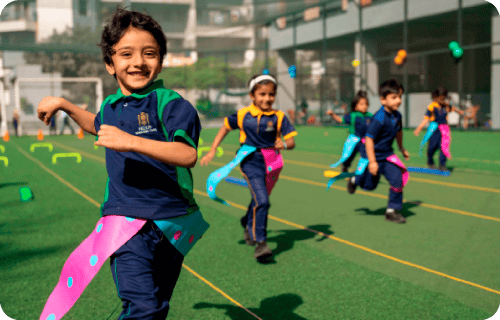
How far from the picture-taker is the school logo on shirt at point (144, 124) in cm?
252

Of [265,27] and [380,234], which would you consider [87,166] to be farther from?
[265,27]

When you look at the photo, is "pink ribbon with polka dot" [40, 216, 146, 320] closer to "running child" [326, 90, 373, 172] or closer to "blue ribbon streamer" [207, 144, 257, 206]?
"blue ribbon streamer" [207, 144, 257, 206]

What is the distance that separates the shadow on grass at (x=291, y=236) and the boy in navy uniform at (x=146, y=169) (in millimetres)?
3055

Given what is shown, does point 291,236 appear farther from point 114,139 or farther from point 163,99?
point 114,139

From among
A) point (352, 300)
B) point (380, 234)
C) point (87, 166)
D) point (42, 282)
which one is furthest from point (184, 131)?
point (87, 166)

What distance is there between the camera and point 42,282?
4.64 metres

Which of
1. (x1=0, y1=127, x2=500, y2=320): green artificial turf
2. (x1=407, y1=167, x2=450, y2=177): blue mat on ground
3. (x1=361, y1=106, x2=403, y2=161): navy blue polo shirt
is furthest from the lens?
(x1=407, y1=167, x2=450, y2=177): blue mat on ground

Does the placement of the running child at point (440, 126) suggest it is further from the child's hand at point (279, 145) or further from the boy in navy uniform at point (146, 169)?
the boy in navy uniform at point (146, 169)

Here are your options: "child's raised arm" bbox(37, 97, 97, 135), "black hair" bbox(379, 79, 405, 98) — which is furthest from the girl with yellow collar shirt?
"child's raised arm" bbox(37, 97, 97, 135)

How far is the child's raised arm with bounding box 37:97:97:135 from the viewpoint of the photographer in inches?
108

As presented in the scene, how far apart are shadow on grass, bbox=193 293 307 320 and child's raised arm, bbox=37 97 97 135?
1.78 metres

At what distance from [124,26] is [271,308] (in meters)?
2.41

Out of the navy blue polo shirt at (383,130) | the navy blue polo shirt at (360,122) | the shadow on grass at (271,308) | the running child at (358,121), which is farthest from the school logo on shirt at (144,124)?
the navy blue polo shirt at (360,122)

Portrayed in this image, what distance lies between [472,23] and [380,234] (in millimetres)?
24556
